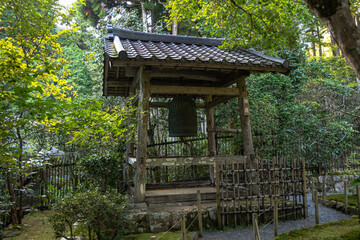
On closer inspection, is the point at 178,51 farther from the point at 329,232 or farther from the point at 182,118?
the point at 329,232

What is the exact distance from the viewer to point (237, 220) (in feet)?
18.5

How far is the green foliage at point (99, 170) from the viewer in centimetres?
655

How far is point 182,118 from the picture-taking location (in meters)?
7.07

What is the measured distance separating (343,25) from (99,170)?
5.58 metres

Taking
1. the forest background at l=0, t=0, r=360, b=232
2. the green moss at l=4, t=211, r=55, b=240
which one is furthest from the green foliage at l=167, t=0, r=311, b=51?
the green moss at l=4, t=211, r=55, b=240

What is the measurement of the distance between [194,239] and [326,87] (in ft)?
26.9

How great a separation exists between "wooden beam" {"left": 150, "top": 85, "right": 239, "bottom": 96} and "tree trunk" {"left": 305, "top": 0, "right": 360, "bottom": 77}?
283 cm

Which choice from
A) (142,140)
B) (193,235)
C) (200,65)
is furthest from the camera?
(142,140)

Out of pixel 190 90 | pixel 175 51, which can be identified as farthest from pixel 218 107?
pixel 175 51

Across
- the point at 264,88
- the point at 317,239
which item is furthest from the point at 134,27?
the point at 317,239

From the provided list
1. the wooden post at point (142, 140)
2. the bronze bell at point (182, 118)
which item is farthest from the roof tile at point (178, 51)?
the bronze bell at point (182, 118)

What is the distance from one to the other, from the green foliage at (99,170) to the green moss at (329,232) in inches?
157

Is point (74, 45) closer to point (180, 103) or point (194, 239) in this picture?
point (180, 103)

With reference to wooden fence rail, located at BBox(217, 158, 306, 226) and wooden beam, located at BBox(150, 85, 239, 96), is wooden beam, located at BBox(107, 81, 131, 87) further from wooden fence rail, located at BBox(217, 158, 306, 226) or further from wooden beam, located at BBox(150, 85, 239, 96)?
wooden fence rail, located at BBox(217, 158, 306, 226)
